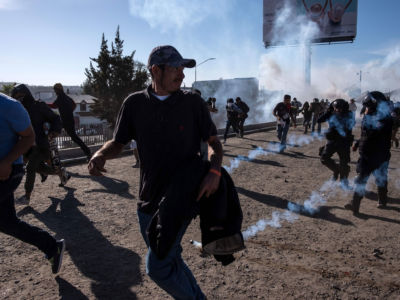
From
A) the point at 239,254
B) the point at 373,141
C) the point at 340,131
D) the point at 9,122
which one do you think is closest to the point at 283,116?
the point at 340,131

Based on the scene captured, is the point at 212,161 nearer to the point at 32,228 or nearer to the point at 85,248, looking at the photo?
the point at 32,228

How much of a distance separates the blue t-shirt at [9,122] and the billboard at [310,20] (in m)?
41.2

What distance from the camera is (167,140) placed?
1.97 m

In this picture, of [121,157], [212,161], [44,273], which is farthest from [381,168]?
[121,157]

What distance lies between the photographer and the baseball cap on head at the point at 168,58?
2.03 meters

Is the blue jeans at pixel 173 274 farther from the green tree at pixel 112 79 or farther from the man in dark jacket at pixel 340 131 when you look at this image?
the green tree at pixel 112 79

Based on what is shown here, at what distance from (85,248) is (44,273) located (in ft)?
1.83

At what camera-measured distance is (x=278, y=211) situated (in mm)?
4816

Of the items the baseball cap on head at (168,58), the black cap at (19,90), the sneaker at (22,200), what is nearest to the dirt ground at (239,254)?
the sneaker at (22,200)

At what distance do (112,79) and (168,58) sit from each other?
34.3 metres

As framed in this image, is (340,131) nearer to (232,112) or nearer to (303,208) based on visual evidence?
(303,208)

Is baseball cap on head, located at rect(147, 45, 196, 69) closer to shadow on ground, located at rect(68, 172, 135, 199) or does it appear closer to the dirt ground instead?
the dirt ground

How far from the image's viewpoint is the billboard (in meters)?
37.1

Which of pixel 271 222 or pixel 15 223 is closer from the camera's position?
pixel 15 223
